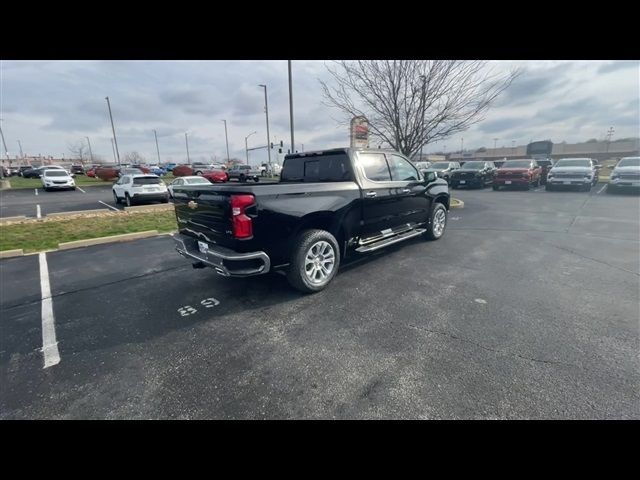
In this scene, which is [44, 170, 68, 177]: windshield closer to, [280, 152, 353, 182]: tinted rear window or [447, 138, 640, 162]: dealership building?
[280, 152, 353, 182]: tinted rear window

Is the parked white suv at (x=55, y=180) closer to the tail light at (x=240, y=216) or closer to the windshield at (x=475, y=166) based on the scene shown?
the tail light at (x=240, y=216)

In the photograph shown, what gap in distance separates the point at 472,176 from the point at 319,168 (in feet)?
56.9

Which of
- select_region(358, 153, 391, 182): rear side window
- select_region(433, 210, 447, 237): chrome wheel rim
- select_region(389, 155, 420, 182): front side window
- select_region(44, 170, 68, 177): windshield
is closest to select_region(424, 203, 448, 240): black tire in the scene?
select_region(433, 210, 447, 237): chrome wheel rim

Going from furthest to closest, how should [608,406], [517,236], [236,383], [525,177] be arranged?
1. [525,177]
2. [517,236]
3. [236,383]
4. [608,406]

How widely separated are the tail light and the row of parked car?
545 inches

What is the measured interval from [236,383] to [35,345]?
2.37 meters

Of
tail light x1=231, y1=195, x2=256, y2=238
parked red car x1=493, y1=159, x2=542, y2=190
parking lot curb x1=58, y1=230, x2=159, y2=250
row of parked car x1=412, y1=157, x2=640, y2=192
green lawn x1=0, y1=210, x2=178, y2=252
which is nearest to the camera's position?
tail light x1=231, y1=195, x2=256, y2=238

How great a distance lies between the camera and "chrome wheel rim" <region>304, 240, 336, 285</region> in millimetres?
4117

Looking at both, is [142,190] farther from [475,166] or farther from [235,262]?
[475,166]

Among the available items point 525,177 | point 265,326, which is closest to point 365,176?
point 265,326

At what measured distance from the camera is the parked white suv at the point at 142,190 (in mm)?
13008
